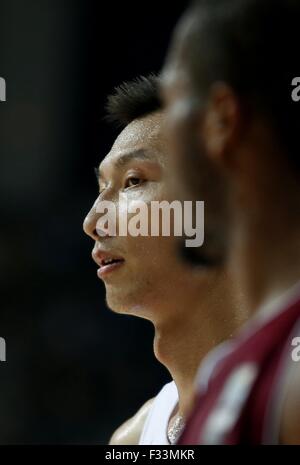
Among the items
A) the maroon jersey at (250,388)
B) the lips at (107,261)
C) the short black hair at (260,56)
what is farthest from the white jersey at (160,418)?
the short black hair at (260,56)

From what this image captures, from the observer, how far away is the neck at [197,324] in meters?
1.69

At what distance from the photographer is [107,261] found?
1715mm

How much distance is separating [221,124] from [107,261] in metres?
0.79

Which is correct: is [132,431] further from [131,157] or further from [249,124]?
[249,124]

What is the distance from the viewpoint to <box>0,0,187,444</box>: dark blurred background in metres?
3.71

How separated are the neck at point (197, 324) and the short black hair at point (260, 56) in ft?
2.51

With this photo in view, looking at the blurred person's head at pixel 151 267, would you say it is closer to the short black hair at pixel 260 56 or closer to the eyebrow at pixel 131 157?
the eyebrow at pixel 131 157

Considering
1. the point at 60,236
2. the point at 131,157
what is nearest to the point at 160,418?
the point at 131,157

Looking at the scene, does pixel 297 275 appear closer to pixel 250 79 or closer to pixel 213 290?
pixel 250 79

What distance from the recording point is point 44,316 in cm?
391

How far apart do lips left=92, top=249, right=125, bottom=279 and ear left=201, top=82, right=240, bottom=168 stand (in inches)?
29.7

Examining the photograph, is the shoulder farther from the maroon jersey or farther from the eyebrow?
the maroon jersey

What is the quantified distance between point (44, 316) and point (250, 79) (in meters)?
3.05

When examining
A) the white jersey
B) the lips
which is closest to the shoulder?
the white jersey
